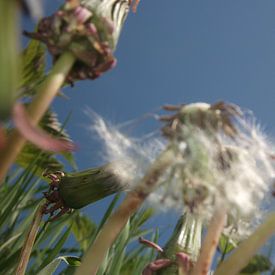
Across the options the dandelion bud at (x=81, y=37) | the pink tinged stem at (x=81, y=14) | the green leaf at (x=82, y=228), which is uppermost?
the pink tinged stem at (x=81, y=14)

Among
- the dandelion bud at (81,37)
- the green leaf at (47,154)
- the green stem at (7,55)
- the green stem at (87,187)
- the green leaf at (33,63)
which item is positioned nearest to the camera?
the green stem at (7,55)

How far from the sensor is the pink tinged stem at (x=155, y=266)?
390 mm

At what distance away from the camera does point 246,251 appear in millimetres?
324

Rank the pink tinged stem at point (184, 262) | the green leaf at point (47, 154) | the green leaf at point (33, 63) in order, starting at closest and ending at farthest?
the pink tinged stem at point (184, 262) → the green leaf at point (47, 154) → the green leaf at point (33, 63)

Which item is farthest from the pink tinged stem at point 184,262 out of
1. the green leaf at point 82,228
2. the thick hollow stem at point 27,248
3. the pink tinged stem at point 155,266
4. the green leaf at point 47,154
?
the green leaf at point 82,228

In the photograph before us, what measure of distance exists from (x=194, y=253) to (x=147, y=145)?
0.44ft

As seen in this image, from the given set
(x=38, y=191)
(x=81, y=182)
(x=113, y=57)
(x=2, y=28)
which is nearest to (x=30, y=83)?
(x=38, y=191)

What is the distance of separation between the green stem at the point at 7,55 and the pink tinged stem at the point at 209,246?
0.21 metres

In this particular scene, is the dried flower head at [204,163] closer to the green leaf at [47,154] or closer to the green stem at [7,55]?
the green stem at [7,55]

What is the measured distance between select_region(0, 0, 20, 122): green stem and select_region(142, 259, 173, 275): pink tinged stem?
0.27 meters

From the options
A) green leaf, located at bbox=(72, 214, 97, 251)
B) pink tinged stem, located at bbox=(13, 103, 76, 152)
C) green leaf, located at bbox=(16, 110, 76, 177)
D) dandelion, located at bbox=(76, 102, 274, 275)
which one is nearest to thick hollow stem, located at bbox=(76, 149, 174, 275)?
dandelion, located at bbox=(76, 102, 274, 275)

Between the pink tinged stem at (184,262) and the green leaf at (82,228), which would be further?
the green leaf at (82,228)

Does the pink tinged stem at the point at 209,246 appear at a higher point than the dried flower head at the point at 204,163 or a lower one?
lower

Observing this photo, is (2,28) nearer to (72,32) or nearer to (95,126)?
(72,32)
